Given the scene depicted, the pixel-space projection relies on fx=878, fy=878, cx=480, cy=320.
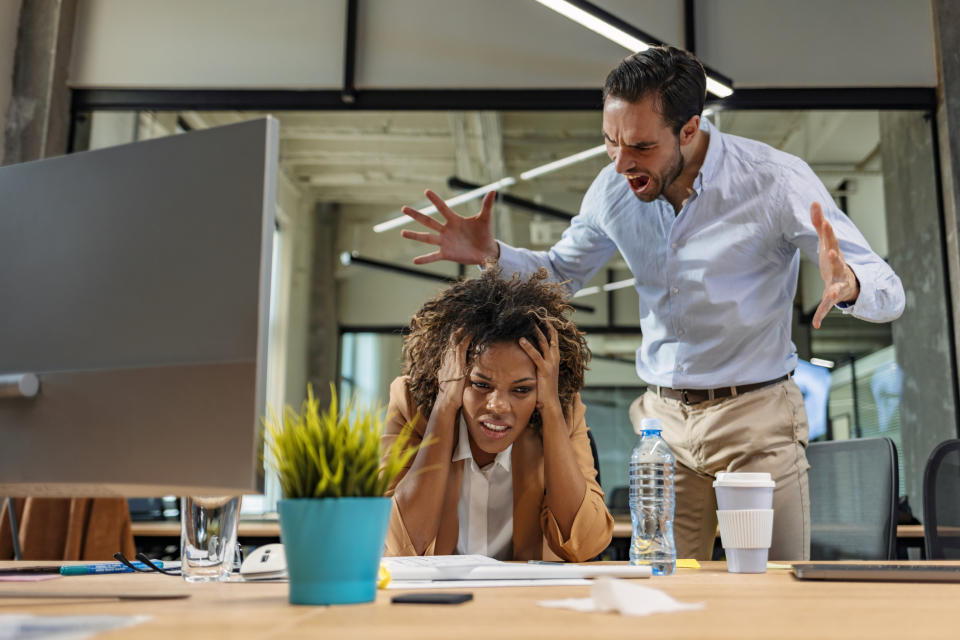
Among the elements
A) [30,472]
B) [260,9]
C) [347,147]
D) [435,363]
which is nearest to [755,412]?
[435,363]

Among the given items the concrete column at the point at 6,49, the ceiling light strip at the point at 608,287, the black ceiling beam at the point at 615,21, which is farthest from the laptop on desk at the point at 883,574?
the ceiling light strip at the point at 608,287

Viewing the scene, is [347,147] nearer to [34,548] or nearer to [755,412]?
[34,548]

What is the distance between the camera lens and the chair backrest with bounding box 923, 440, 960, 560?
1.98 metres

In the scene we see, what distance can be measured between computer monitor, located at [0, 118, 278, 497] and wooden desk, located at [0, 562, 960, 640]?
114 millimetres

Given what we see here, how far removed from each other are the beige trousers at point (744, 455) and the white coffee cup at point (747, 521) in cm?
71

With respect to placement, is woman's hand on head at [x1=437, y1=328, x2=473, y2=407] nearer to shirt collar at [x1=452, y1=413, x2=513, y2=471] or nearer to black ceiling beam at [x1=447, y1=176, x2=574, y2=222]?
shirt collar at [x1=452, y1=413, x2=513, y2=471]

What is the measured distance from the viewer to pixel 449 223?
2.17 m

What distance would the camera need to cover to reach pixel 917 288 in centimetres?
411

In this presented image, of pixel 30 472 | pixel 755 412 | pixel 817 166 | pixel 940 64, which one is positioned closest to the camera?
pixel 30 472

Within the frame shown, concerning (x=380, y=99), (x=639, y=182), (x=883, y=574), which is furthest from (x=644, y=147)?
(x=380, y=99)

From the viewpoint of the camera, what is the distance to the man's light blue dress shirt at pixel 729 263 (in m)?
1.94

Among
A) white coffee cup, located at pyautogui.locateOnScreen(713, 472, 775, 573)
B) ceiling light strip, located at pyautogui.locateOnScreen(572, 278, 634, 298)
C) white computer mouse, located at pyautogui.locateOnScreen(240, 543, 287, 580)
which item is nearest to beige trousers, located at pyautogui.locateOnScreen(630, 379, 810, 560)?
white coffee cup, located at pyautogui.locateOnScreen(713, 472, 775, 573)

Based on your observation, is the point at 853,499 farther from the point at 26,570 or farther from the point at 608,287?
the point at 608,287

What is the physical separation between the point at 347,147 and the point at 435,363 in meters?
6.59
